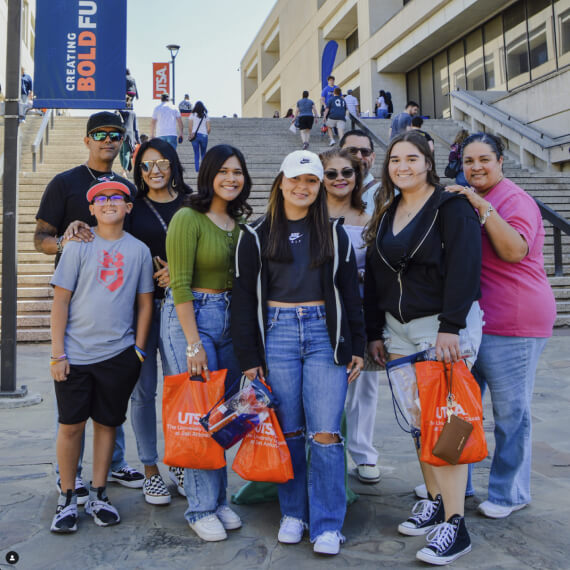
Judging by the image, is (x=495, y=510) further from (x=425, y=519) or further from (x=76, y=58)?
(x=76, y=58)

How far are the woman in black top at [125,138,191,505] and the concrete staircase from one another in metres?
4.97

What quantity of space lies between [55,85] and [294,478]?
482 cm

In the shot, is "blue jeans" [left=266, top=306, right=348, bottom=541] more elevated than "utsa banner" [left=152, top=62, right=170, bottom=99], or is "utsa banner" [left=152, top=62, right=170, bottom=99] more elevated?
"utsa banner" [left=152, top=62, right=170, bottom=99]

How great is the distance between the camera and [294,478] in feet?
10.2

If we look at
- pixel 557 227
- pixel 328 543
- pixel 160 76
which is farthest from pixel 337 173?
pixel 160 76

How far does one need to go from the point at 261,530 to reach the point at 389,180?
198cm

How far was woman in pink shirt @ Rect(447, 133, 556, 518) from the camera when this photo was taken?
10.6 ft

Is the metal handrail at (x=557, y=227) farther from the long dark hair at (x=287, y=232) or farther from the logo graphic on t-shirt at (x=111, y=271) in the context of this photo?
the logo graphic on t-shirt at (x=111, y=271)

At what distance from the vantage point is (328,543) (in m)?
2.86

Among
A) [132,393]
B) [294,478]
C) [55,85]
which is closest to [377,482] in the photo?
[294,478]

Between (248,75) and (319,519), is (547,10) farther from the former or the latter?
(248,75)

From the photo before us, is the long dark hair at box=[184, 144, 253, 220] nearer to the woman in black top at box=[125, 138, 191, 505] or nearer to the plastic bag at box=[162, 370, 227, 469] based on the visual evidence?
the woman in black top at box=[125, 138, 191, 505]

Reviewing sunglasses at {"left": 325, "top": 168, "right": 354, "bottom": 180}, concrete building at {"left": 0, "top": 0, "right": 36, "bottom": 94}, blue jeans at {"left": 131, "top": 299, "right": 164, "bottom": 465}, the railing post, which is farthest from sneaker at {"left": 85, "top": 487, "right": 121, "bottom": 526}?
concrete building at {"left": 0, "top": 0, "right": 36, "bottom": 94}

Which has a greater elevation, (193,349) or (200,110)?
(200,110)
